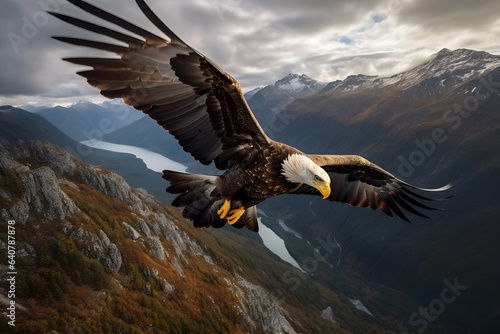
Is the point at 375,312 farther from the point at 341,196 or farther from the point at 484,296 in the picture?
the point at 341,196

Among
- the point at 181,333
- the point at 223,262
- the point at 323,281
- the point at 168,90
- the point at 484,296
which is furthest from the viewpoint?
the point at 323,281

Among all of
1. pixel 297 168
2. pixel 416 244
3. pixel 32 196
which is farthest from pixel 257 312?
pixel 416 244

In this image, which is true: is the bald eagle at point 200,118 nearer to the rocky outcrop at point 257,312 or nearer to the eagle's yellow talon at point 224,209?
the eagle's yellow talon at point 224,209

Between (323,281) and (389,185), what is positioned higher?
(389,185)

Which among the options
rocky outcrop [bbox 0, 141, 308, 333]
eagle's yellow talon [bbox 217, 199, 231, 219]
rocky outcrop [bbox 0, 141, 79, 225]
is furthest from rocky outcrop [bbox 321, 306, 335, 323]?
eagle's yellow talon [bbox 217, 199, 231, 219]

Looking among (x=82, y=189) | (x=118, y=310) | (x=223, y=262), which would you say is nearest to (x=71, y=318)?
(x=118, y=310)

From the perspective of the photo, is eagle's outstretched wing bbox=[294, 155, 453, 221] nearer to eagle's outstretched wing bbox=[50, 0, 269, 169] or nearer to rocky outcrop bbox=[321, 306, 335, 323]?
eagle's outstretched wing bbox=[50, 0, 269, 169]

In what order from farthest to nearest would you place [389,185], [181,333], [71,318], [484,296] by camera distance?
[484,296] → [181,333] → [71,318] → [389,185]

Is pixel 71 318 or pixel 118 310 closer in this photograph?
pixel 71 318
